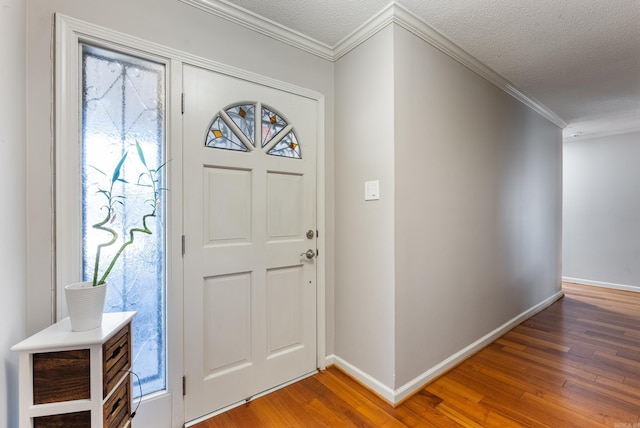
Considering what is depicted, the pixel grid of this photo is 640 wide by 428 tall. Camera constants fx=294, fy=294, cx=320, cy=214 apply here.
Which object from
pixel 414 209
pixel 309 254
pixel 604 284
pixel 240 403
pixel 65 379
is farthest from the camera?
pixel 604 284

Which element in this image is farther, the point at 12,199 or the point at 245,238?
the point at 245,238

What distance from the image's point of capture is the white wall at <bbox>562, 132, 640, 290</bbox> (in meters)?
4.25

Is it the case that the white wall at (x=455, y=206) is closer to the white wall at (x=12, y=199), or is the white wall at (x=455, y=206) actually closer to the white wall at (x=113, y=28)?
the white wall at (x=113, y=28)

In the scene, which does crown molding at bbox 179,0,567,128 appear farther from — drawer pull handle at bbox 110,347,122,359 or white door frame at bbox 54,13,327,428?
drawer pull handle at bbox 110,347,122,359

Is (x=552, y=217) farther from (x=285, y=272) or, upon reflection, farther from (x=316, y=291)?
(x=285, y=272)

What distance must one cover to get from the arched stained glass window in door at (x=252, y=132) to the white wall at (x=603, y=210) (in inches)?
199

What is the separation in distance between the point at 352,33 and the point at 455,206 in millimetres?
1444

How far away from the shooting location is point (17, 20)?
1173mm

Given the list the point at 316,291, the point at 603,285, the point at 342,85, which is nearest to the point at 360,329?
the point at 316,291

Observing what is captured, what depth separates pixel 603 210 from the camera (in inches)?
177

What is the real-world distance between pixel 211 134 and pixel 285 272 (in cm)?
101

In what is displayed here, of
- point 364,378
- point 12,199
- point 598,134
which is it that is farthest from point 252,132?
point 598,134

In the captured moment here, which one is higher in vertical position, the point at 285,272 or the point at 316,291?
the point at 285,272

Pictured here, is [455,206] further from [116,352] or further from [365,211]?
[116,352]
